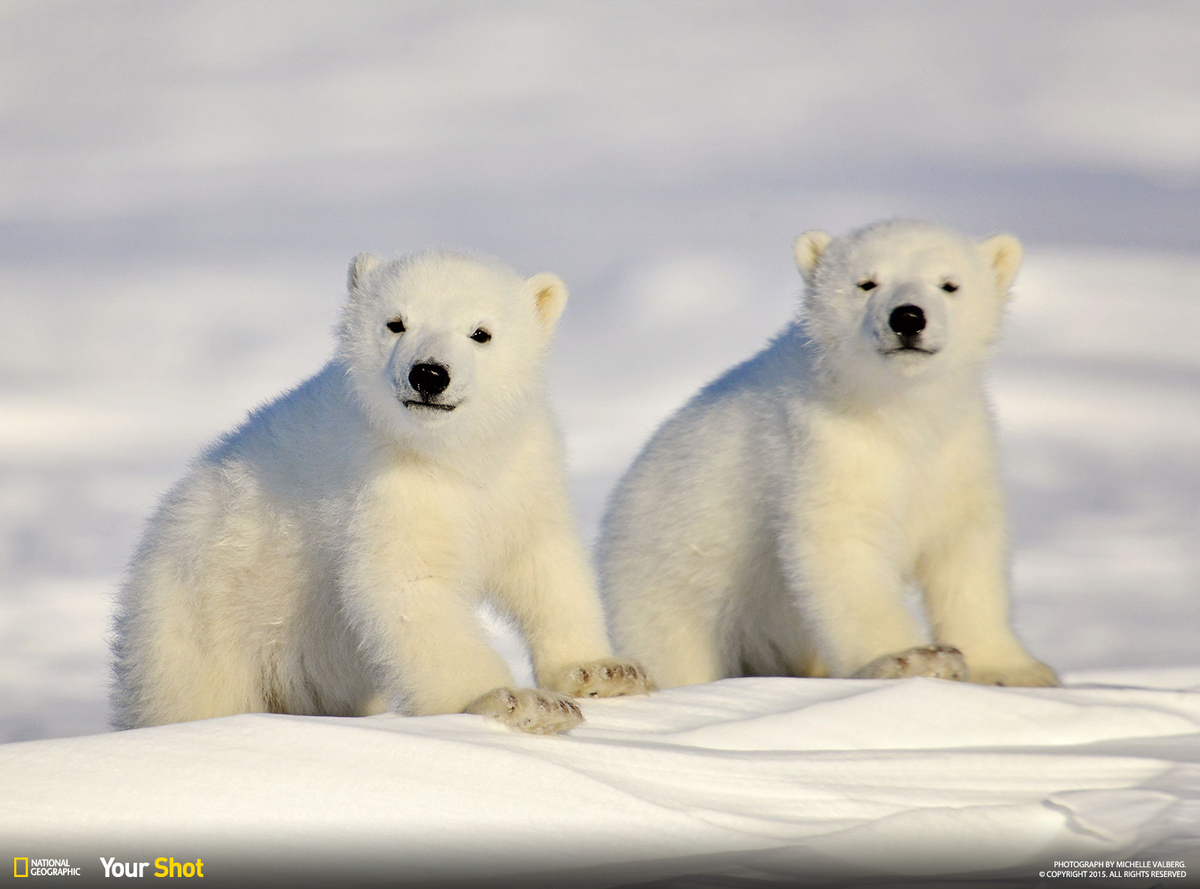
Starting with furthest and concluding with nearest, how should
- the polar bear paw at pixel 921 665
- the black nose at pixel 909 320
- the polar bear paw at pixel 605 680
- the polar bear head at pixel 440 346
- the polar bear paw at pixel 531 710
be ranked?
the black nose at pixel 909 320 → the polar bear paw at pixel 921 665 → the polar bear paw at pixel 605 680 → the polar bear head at pixel 440 346 → the polar bear paw at pixel 531 710

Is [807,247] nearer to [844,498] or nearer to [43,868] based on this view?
[844,498]

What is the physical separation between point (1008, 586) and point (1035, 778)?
2590 mm

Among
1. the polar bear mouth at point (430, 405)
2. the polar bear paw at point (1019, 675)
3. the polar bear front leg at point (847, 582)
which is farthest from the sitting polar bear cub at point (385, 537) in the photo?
the polar bear paw at point (1019, 675)

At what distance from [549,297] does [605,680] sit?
2.04m

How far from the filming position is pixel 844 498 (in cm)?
781

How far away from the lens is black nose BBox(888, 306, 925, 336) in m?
7.54

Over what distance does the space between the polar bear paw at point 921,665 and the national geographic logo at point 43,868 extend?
399cm

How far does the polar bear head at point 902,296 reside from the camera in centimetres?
762

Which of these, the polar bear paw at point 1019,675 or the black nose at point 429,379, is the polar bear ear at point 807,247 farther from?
the black nose at point 429,379

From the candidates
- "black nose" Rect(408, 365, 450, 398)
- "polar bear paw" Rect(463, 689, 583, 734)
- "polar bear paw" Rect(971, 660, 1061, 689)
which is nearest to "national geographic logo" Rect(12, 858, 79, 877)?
"polar bear paw" Rect(463, 689, 583, 734)

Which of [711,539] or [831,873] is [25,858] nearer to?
[831,873]

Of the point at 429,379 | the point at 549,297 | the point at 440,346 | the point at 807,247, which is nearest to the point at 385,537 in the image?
the point at 429,379

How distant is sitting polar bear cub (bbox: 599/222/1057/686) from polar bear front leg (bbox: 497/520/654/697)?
4.09 ft

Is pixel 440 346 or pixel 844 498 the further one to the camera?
pixel 844 498
